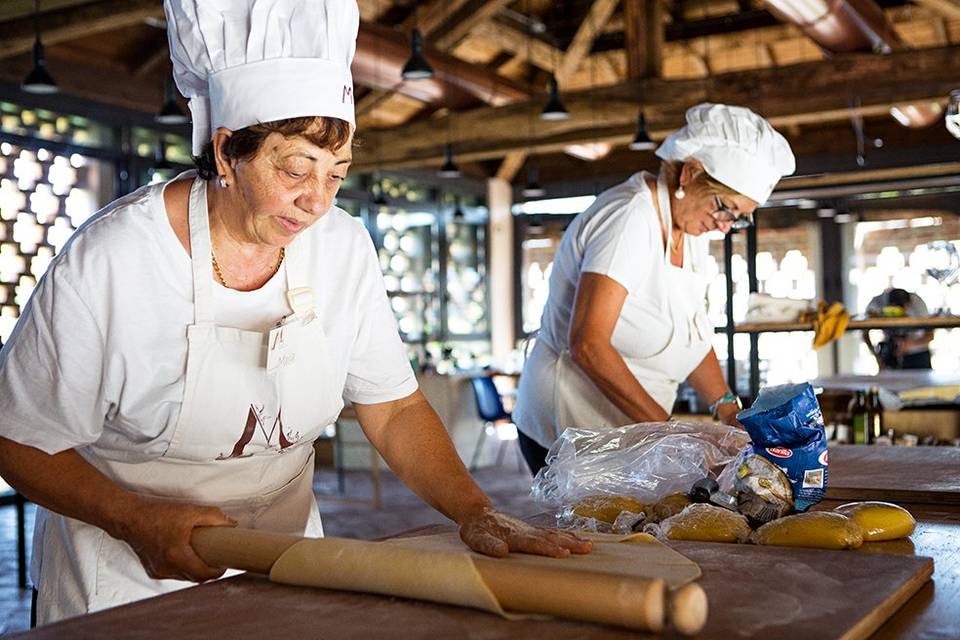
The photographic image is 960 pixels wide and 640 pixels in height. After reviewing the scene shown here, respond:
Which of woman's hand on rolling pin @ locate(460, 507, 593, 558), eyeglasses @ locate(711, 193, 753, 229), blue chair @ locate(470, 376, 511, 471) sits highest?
eyeglasses @ locate(711, 193, 753, 229)

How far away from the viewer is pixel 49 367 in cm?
138

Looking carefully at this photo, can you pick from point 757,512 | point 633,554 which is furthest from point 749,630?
point 757,512

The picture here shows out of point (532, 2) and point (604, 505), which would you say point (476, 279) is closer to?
point (532, 2)

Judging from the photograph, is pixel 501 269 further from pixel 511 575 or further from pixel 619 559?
pixel 511 575

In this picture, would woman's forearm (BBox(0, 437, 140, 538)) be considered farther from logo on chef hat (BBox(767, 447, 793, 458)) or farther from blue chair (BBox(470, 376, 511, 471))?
blue chair (BBox(470, 376, 511, 471))

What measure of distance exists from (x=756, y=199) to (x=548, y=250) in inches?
427

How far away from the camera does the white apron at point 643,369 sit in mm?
A: 2439

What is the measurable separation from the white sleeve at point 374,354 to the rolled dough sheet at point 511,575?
0.52m

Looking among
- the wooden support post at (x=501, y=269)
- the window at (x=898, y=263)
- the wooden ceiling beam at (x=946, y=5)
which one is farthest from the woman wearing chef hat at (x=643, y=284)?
the wooden support post at (x=501, y=269)

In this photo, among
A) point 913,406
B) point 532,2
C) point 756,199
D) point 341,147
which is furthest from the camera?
point 532,2

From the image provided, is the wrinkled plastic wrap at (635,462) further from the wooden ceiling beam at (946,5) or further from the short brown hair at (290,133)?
the wooden ceiling beam at (946,5)

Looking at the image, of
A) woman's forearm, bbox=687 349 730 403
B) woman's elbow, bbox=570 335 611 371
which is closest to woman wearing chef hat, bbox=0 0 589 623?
woman's elbow, bbox=570 335 611 371

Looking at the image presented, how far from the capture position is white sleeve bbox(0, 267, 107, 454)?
1378 millimetres

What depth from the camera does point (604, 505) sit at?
158cm
